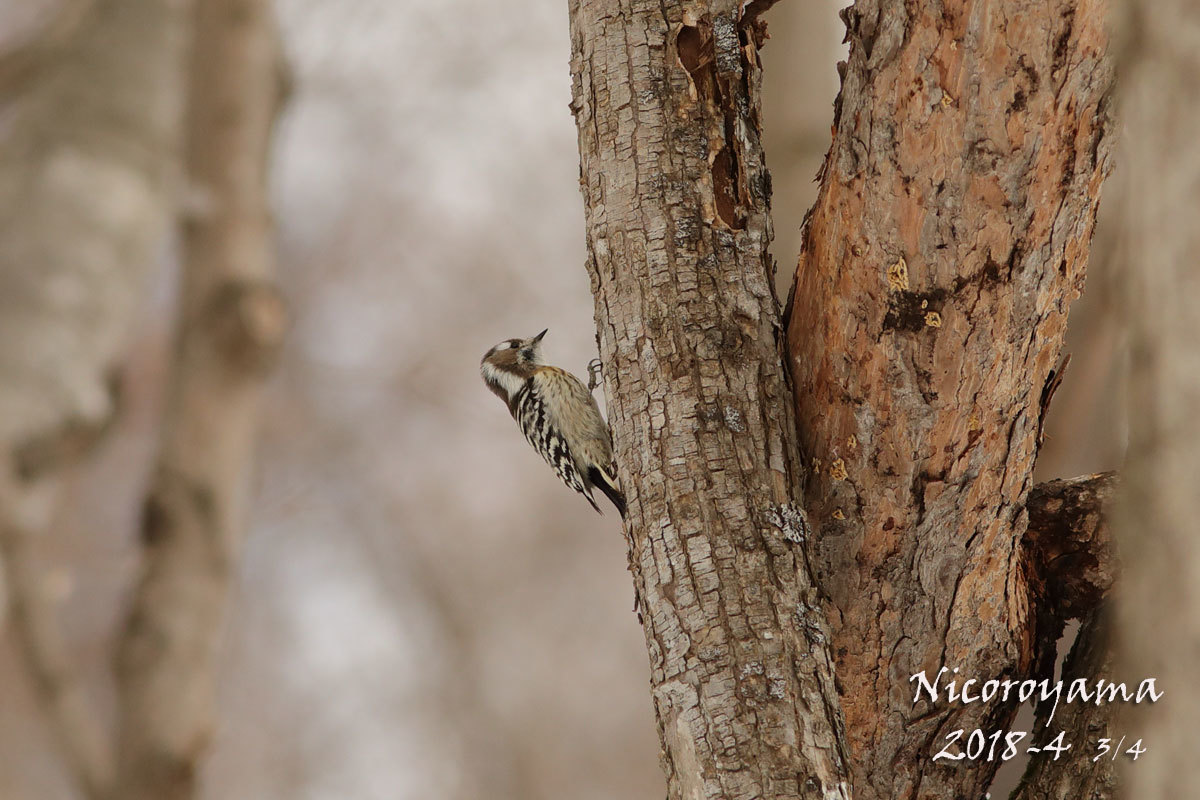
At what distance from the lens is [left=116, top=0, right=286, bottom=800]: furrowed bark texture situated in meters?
0.86

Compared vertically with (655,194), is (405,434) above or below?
above

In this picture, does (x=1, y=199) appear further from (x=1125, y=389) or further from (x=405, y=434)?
(x=405, y=434)

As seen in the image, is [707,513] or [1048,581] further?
[1048,581]

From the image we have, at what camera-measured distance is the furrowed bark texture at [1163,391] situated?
27.8 inches

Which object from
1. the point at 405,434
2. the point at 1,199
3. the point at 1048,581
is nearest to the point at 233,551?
the point at 1,199

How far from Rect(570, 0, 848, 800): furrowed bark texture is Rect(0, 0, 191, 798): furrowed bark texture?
117 cm

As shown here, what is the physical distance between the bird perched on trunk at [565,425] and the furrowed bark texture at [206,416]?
129 inches

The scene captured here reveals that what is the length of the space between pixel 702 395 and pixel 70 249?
1.36 meters

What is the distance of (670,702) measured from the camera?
2.10 m

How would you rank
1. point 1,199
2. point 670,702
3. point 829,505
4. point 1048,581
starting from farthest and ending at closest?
point 1048,581 < point 829,505 < point 670,702 < point 1,199

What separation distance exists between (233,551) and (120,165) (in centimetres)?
49

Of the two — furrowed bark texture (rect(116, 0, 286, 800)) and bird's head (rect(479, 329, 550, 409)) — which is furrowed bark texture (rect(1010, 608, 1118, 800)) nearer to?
furrowed bark texture (rect(116, 0, 286, 800))

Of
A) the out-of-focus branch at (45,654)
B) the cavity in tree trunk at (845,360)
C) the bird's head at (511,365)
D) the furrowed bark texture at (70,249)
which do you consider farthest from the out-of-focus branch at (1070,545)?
the bird's head at (511,365)

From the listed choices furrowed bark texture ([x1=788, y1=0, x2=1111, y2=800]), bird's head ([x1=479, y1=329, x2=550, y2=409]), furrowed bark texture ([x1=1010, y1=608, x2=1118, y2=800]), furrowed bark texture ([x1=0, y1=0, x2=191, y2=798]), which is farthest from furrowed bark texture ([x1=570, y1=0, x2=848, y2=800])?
bird's head ([x1=479, y1=329, x2=550, y2=409])
